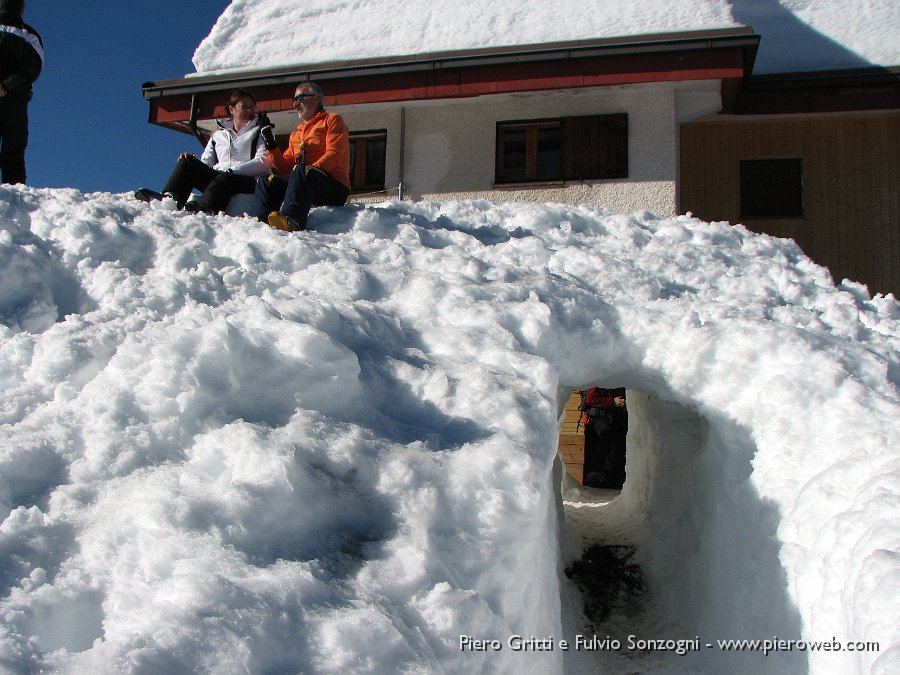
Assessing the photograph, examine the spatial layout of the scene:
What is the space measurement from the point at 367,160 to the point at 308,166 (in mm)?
5137

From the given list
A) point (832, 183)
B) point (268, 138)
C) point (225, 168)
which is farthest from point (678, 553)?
point (832, 183)

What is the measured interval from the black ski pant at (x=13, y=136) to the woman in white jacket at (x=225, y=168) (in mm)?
1196

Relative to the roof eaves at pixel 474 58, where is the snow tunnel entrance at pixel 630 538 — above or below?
below

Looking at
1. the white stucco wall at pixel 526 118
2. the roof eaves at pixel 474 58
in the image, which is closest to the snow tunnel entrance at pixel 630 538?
the white stucco wall at pixel 526 118

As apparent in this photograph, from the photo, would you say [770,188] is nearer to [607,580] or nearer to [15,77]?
[607,580]

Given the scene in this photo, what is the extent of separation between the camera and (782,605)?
9.21 ft

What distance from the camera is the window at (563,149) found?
28.3ft

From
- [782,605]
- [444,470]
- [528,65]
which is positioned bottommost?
[782,605]

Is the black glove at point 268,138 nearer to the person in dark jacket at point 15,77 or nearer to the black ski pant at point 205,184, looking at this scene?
the black ski pant at point 205,184

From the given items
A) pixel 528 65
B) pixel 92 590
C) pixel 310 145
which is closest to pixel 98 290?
pixel 92 590

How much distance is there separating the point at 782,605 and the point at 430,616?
154 centimetres

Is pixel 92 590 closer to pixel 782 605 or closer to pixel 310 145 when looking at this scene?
pixel 782 605

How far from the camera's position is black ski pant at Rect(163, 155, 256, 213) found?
4.79 meters

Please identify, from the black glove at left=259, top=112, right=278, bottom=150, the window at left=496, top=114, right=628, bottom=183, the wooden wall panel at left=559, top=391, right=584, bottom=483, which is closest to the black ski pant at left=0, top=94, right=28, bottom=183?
the black glove at left=259, top=112, right=278, bottom=150
